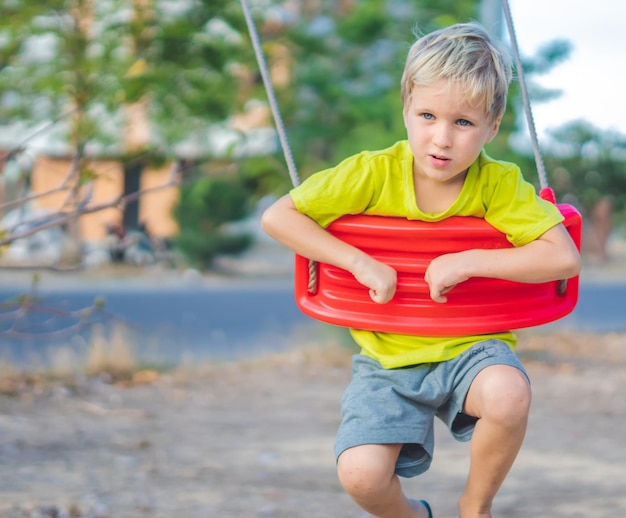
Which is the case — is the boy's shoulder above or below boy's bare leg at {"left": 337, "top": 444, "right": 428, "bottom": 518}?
above

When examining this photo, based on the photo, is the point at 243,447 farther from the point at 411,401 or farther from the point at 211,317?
the point at 211,317

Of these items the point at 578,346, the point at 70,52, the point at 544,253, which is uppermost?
the point at 70,52

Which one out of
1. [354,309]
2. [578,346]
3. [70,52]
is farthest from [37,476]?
[70,52]

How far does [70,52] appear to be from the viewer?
34.7 ft

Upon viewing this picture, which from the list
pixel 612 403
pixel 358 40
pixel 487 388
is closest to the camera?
pixel 487 388

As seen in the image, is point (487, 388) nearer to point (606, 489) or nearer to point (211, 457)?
point (606, 489)

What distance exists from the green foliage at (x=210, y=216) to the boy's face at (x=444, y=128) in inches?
505

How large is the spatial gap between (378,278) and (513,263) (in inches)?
12.6

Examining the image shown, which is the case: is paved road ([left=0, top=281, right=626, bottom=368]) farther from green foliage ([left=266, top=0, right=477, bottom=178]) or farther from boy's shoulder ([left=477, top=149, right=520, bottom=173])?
boy's shoulder ([left=477, top=149, right=520, bottom=173])

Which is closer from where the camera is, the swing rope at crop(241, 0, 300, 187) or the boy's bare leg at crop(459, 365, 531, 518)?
the boy's bare leg at crop(459, 365, 531, 518)

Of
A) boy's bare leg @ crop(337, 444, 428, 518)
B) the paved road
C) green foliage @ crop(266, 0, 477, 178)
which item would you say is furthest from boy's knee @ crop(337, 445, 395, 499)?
green foliage @ crop(266, 0, 477, 178)

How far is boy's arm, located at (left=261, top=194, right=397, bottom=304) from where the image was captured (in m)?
2.28

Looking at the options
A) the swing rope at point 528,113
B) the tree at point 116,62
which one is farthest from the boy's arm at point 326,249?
the tree at point 116,62

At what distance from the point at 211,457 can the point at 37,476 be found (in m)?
0.82
